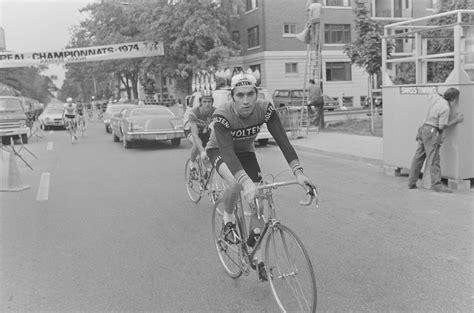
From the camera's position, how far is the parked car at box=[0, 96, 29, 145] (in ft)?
64.7

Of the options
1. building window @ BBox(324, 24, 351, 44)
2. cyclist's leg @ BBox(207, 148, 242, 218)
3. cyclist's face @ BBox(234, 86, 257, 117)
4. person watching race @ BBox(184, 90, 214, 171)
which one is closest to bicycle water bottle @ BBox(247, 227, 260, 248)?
cyclist's leg @ BBox(207, 148, 242, 218)

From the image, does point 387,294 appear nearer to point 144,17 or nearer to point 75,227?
point 75,227

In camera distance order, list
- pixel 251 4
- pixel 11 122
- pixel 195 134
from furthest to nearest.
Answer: pixel 251 4 → pixel 11 122 → pixel 195 134

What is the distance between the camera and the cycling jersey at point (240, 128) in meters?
4.02

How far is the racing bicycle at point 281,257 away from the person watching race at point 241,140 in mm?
83

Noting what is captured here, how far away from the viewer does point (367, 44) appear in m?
17.2

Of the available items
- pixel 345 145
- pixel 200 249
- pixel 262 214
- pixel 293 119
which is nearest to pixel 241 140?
pixel 262 214

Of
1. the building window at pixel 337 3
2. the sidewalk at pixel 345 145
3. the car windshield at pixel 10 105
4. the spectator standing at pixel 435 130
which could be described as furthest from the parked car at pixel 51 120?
the building window at pixel 337 3

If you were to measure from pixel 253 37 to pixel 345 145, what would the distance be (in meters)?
28.8

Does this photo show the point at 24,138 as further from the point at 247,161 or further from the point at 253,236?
the point at 253,236

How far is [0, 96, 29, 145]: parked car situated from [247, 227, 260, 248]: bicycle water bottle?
17380mm

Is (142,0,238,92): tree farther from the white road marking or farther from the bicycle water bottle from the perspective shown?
the bicycle water bottle

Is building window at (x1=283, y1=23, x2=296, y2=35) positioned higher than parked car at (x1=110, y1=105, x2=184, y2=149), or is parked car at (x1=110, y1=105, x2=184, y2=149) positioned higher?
building window at (x1=283, y1=23, x2=296, y2=35)

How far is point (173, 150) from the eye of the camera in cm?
1558
